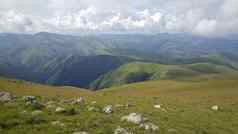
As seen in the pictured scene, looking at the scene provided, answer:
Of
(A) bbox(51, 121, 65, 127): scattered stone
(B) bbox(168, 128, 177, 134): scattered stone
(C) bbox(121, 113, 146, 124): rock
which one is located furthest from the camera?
(C) bbox(121, 113, 146, 124): rock

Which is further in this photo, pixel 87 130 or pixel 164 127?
pixel 164 127

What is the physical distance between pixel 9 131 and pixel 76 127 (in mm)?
4330

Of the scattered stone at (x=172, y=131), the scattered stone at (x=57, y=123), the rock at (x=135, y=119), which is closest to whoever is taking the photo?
the scattered stone at (x=57, y=123)

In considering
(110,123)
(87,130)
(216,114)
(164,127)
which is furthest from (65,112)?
(216,114)

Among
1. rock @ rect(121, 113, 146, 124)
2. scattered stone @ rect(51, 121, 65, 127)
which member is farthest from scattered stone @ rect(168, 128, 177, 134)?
scattered stone @ rect(51, 121, 65, 127)

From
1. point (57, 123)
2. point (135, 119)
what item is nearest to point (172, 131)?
point (135, 119)

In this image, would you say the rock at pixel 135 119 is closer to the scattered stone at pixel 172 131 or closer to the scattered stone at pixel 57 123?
the scattered stone at pixel 172 131

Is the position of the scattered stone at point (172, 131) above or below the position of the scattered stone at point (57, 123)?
below

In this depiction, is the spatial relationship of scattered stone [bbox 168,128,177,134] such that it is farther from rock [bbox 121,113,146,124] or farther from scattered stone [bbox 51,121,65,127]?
scattered stone [bbox 51,121,65,127]

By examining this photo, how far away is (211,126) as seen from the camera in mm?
27688

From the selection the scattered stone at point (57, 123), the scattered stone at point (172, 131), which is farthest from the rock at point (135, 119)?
the scattered stone at point (57, 123)

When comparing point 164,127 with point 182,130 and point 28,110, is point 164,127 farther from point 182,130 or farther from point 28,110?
point 28,110

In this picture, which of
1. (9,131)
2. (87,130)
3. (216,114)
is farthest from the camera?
(216,114)

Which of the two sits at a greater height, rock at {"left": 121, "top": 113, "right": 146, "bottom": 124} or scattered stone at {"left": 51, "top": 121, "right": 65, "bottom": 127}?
scattered stone at {"left": 51, "top": 121, "right": 65, "bottom": 127}
